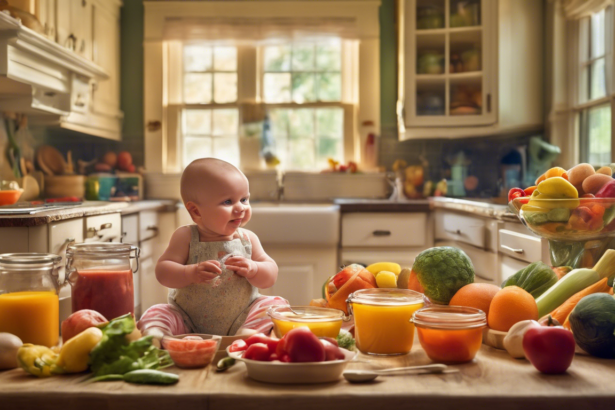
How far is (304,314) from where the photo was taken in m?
0.99

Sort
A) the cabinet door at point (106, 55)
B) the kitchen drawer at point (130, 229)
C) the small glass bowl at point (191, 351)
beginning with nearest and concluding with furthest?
1. the small glass bowl at point (191, 351)
2. the kitchen drawer at point (130, 229)
3. the cabinet door at point (106, 55)

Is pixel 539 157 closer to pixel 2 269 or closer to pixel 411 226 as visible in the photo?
pixel 411 226

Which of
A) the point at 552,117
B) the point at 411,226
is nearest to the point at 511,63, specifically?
the point at 552,117

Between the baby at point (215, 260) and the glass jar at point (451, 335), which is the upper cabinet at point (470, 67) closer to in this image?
the baby at point (215, 260)

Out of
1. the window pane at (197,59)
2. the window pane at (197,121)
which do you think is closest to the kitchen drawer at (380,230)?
the window pane at (197,121)

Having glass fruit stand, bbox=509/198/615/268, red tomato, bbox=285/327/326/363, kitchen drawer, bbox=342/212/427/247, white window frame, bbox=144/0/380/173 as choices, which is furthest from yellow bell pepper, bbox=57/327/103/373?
white window frame, bbox=144/0/380/173

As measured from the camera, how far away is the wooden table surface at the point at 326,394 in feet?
2.36

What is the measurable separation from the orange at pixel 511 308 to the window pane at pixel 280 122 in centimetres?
383

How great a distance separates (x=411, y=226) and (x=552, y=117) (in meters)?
1.25

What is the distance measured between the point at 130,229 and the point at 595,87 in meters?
2.89

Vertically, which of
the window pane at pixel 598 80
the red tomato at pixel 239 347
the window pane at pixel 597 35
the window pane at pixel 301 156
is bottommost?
the red tomato at pixel 239 347

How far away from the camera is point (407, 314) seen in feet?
3.16

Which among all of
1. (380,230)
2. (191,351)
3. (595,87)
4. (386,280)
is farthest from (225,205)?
(595,87)

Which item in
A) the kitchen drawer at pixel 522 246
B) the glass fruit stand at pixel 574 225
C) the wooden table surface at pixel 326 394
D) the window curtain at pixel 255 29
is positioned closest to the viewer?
the wooden table surface at pixel 326 394
